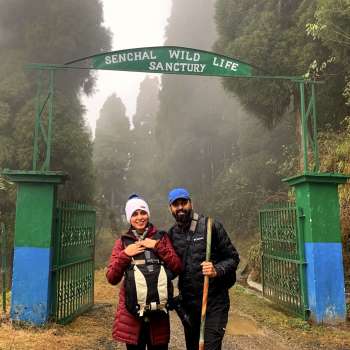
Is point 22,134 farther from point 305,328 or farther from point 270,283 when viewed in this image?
point 305,328

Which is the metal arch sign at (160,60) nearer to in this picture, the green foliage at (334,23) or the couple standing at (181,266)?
the green foliage at (334,23)

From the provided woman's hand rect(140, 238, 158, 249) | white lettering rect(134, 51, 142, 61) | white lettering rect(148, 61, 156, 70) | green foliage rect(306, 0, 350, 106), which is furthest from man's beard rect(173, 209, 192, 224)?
green foliage rect(306, 0, 350, 106)

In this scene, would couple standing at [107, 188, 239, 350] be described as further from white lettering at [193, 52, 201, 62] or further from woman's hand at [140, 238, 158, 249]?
white lettering at [193, 52, 201, 62]

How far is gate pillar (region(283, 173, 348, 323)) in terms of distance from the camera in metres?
6.44

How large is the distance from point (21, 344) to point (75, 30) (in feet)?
65.0

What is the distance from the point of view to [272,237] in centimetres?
780

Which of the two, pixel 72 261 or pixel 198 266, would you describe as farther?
pixel 72 261

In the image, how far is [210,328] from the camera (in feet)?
10.7

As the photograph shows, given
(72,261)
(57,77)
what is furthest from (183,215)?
(57,77)

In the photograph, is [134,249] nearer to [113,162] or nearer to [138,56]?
[138,56]

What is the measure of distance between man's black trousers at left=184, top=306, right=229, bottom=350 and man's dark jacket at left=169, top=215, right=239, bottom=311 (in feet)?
0.17

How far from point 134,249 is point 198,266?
601 mm

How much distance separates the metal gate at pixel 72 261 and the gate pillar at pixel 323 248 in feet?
12.3

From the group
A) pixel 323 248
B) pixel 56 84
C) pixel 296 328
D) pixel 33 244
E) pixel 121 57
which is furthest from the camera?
pixel 56 84
